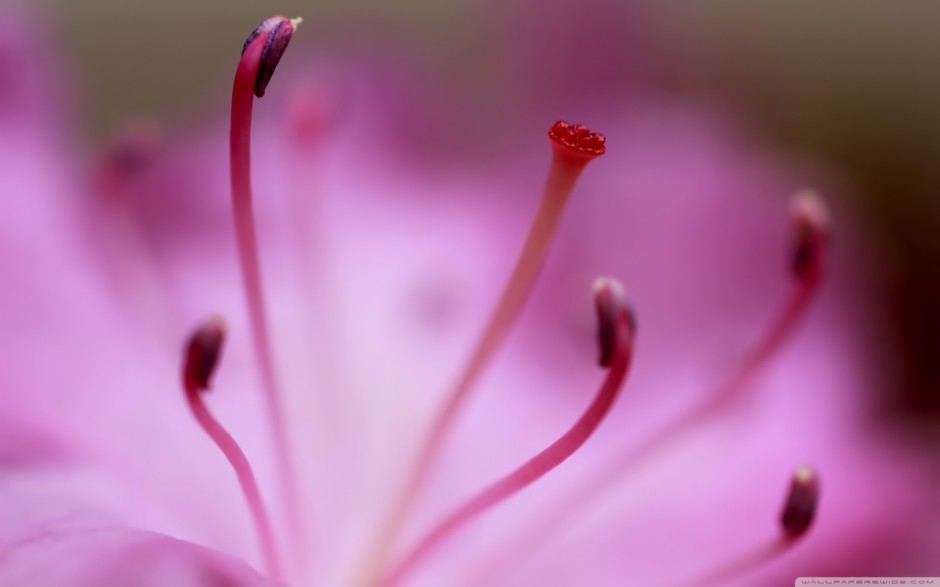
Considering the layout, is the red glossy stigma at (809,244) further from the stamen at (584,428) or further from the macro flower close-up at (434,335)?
the stamen at (584,428)

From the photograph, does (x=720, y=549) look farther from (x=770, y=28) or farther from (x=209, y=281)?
(x=770, y=28)

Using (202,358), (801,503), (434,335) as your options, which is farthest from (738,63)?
(202,358)

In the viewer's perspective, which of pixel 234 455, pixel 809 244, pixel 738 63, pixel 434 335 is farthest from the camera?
pixel 738 63

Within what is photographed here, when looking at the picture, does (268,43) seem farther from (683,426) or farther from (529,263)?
(683,426)

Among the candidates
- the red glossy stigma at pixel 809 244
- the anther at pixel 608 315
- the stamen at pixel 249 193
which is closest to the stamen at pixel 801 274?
the red glossy stigma at pixel 809 244

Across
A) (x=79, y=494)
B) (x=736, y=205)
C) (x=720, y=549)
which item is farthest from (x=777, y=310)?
(x=79, y=494)

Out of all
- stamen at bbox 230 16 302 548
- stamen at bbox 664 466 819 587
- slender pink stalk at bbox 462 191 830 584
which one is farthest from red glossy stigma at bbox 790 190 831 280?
stamen at bbox 230 16 302 548
